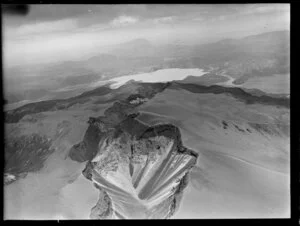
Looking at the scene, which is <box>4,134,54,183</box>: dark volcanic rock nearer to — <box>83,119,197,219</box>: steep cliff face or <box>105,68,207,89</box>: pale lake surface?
<box>83,119,197,219</box>: steep cliff face

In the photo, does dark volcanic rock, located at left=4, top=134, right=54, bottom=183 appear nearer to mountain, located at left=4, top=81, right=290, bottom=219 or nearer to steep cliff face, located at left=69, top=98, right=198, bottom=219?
mountain, located at left=4, top=81, right=290, bottom=219

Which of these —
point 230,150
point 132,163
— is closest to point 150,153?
point 132,163

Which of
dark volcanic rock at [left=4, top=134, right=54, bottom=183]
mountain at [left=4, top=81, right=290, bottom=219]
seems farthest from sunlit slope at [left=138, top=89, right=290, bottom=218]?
dark volcanic rock at [left=4, top=134, right=54, bottom=183]

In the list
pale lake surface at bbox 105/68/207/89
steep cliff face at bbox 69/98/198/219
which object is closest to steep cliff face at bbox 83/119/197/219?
steep cliff face at bbox 69/98/198/219

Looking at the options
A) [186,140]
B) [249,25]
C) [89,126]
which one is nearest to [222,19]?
[249,25]

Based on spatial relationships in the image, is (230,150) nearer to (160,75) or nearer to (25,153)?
(160,75)

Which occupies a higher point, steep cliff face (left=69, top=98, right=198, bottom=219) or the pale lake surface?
the pale lake surface

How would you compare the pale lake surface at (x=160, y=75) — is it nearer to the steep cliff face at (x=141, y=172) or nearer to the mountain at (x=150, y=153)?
the mountain at (x=150, y=153)
